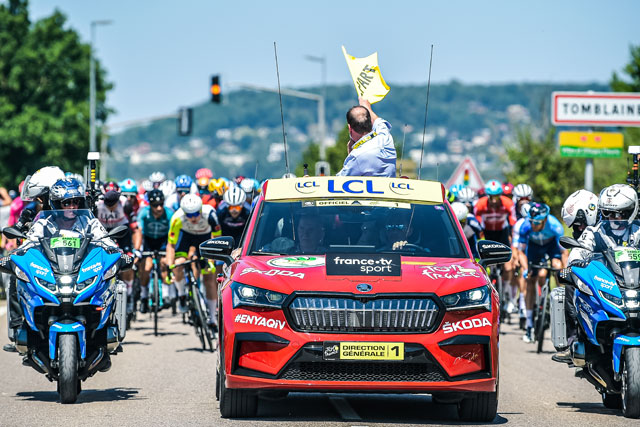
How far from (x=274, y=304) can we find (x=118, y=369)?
217 inches

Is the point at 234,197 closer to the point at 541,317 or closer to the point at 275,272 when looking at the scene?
the point at 541,317

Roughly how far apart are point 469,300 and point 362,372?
2.92 ft

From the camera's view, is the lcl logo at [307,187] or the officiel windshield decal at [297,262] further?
the lcl logo at [307,187]

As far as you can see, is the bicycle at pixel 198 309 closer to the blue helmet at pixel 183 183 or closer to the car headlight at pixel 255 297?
the blue helmet at pixel 183 183

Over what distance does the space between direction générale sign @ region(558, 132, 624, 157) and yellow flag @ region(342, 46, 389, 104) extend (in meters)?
16.1

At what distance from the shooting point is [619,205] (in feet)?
36.6

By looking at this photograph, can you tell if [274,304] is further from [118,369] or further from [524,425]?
[118,369]

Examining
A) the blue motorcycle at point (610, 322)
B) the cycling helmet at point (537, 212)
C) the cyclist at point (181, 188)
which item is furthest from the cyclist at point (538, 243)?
the blue motorcycle at point (610, 322)

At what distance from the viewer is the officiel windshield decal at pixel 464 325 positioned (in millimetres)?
9336

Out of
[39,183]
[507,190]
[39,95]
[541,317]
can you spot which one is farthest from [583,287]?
[39,95]

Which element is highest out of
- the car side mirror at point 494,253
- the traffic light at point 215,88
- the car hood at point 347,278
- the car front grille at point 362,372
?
the traffic light at point 215,88

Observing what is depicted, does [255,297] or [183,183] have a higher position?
[183,183]

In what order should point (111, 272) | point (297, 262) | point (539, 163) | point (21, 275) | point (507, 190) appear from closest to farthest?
1. point (297, 262)
2. point (21, 275)
3. point (111, 272)
4. point (507, 190)
5. point (539, 163)

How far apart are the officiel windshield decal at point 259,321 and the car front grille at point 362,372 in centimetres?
29
